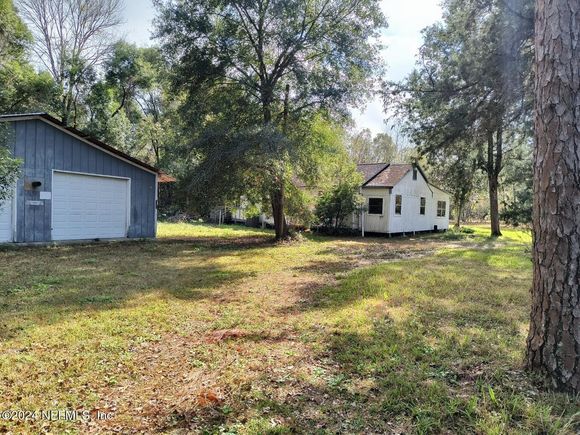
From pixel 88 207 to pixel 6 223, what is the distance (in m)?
2.29

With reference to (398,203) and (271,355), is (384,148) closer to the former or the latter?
(398,203)

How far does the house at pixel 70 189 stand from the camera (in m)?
10.4

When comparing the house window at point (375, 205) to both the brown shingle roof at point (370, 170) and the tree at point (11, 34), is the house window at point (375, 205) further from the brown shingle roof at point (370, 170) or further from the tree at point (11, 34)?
the tree at point (11, 34)

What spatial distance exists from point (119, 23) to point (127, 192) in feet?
49.7

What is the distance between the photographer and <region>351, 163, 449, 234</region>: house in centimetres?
Answer: 1847

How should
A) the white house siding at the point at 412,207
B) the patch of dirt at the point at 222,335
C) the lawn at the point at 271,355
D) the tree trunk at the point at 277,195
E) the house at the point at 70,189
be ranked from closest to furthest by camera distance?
the lawn at the point at 271,355 < the patch of dirt at the point at 222,335 < the house at the point at 70,189 < the tree trunk at the point at 277,195 < the white house siding at the point at 412,207

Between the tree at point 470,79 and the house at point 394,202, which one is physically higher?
the tree at point 470,79

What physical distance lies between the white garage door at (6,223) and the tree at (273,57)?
5503 millimetres

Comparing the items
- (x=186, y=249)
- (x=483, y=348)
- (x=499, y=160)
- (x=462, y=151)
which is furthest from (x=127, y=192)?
(x=499, y=160)

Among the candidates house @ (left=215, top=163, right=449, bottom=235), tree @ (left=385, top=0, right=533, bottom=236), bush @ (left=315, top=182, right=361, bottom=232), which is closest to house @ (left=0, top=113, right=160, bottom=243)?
house @ (left=215, top=163, right=449, bottom=235)

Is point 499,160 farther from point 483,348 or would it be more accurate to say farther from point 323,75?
point 483,348

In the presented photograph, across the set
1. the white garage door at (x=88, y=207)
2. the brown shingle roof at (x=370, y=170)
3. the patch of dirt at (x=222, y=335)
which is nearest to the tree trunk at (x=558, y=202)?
the patch of dirt at (x=222, y=335)

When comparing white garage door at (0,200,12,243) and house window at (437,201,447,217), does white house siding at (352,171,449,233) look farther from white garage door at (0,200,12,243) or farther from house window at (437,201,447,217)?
white garage door at (0,200,12,243)

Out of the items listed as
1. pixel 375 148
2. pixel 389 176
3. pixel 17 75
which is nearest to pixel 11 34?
pixel 17 75
